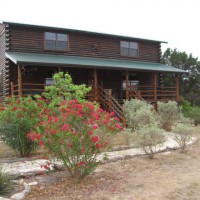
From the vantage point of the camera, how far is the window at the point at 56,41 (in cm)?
1781

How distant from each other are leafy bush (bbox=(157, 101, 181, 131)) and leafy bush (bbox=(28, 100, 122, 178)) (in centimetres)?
856

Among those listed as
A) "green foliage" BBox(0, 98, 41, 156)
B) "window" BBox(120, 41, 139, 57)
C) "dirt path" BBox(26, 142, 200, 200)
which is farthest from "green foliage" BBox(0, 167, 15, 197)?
"window" BBox(120, 41, 139, 57)

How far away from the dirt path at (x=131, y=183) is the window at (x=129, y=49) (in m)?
14.3

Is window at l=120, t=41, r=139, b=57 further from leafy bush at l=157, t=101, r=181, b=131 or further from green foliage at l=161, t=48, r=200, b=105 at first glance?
green foliage at l=161, t=48, r=200, b=105

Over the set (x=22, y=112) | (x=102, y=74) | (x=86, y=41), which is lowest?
(x=22, y=112)

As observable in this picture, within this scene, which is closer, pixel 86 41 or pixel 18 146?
pixel 18 146

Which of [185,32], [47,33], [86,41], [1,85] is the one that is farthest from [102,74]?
[185,32]

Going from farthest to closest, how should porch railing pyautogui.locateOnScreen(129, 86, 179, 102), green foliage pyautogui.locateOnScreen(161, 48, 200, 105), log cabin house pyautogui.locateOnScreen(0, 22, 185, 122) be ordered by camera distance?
green foliage pyautogui.locateOnScreen(161, 48, 200, 105) < porch railing pyautogui.locateOnScreen(129, 86, 179, 102) < log cabin house pyautogui.locateOnScreen(0, 22, 185, 122)

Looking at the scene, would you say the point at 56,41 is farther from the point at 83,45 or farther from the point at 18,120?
the point at 18,120

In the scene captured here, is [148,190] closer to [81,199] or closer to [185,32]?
→ [81,199]

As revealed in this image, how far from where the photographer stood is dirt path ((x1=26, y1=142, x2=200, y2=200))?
5032 mm

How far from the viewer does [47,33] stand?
58.2ft

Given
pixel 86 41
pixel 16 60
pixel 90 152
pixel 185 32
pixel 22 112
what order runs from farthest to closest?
pixel 185 32 → pixel 86 41 → pixel 16 60 → pixel 22 112 → pixel 90 152

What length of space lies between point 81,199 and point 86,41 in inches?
610
